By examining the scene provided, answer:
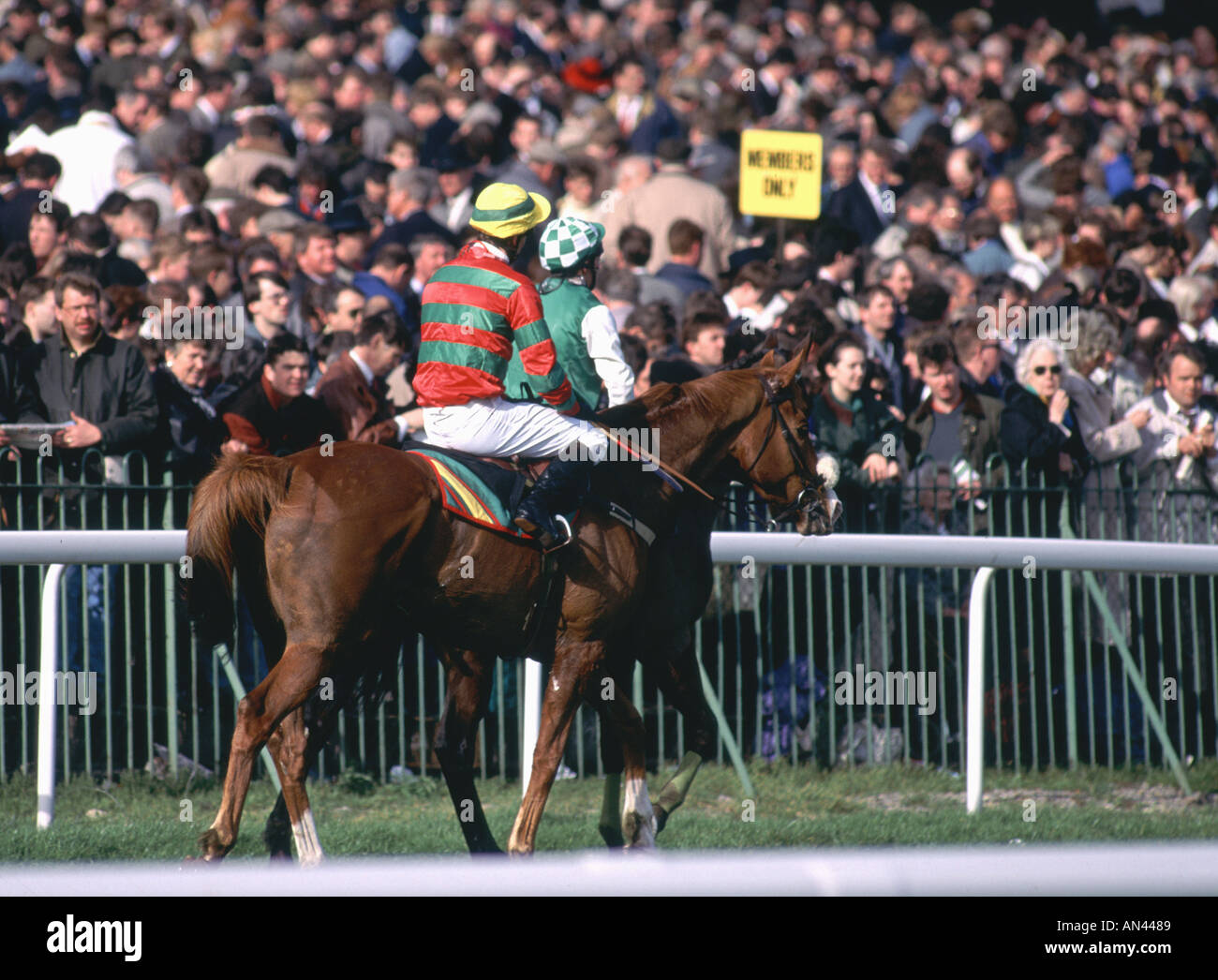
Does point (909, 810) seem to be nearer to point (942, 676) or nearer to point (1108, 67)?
point (942, 676)

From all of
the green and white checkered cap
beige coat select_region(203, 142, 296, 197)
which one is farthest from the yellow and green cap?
beige coat select_region(203, 142, 296, 197)

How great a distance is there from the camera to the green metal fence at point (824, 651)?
24.0 ft

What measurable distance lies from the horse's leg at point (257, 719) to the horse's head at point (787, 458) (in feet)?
6.77

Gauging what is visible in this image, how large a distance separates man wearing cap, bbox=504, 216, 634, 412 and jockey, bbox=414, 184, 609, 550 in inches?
16.5

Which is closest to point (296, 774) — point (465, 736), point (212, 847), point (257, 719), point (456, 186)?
point (257, 719)

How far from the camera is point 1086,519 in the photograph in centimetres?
863

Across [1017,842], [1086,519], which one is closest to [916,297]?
[1086,519]

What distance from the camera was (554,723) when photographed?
6.18 metres

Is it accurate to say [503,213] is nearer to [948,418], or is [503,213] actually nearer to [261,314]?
[261,314]

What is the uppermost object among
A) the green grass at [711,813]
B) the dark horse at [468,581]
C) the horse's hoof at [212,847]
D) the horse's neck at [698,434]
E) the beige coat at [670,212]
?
the beige coat at [670,212]

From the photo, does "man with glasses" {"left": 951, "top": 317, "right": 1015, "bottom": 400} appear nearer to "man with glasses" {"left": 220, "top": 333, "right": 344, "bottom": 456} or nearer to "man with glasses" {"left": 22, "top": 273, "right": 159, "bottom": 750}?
"man with glasses" {"left": 220, "top": 333, "right": 344, "bottom": 456}

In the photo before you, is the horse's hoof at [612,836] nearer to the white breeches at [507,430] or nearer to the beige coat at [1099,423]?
the white breeches at [507,430]

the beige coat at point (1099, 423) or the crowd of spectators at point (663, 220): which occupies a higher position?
the crowd of spectators at point (663, 220)

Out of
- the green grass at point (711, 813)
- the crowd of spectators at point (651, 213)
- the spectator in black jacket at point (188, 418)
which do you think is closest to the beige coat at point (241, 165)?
the crowd of spectators at point (651, 213)
